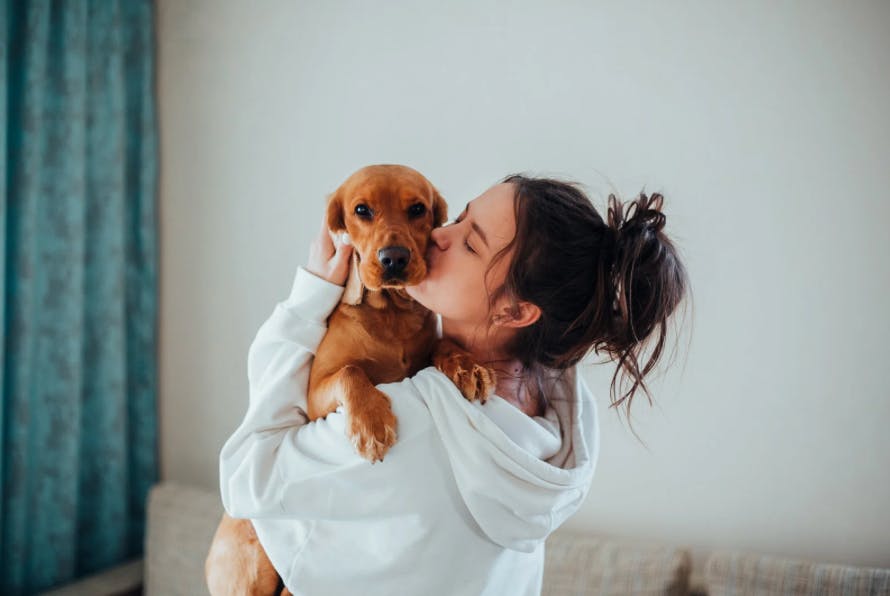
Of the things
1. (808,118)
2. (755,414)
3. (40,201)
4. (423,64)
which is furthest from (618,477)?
(40,201)

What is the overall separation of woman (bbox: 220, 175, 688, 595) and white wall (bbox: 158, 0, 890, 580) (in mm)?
603

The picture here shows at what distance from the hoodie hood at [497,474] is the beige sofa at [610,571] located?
911mm

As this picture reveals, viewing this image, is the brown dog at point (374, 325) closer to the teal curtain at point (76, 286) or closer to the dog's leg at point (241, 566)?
the dog's leg at point (241, 566)

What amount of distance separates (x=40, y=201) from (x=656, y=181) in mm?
2003

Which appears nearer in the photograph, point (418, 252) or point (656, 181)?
point (418, 252)

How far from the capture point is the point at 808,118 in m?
1.84

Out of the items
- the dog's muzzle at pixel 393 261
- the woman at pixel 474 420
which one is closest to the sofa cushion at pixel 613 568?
the woman at pixel 474 420

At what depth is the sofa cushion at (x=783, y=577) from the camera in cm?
167

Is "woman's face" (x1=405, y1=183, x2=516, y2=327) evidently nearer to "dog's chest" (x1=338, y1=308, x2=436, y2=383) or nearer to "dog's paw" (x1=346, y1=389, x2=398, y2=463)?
"dog's chest" (x1=338, y1=308, x2=436, y2=383)

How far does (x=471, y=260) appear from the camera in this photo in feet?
3.72

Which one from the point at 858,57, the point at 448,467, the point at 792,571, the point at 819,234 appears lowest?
the point at 792,571

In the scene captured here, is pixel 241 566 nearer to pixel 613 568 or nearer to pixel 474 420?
pixel 474 420

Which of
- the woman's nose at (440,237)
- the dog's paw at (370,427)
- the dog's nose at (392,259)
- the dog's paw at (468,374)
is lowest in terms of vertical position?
the dog's paw at (370,427)

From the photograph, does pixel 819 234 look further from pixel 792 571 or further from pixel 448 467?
pixel 448 467
